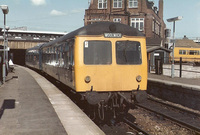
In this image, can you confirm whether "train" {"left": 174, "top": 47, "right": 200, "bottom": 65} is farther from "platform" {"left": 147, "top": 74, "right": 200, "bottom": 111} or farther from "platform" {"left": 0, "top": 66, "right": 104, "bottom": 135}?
"platform" {"left": 0, "top": 66, "right": 104, "bottom": 135}

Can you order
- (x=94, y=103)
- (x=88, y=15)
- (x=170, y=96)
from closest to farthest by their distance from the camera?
(x=94, y=103), (x=170, y=96), (x=88, y=15)

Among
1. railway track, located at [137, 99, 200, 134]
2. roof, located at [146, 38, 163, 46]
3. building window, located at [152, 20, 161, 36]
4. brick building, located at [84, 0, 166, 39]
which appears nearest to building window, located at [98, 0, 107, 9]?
brick building, located at [84, 0, 166, 39]

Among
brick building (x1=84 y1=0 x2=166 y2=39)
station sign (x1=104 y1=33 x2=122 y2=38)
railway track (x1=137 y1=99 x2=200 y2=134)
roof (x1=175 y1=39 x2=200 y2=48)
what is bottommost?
railway track (x1=137 y1=99 x2=200 y2=134)

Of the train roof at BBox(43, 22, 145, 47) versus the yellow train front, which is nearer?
the yellow train front

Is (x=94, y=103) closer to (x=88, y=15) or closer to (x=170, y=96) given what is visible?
(x=170, y=96)

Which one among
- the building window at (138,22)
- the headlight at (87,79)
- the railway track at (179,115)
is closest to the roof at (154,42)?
the building window at (138,22)

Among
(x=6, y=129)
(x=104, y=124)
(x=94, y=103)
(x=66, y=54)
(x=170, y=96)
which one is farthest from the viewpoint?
(x=170, y=96)

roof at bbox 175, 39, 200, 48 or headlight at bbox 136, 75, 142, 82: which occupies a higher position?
roof at bbox 175, 39, 200, 48

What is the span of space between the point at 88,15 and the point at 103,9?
101 inches

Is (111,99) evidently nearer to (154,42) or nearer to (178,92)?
(178,92)

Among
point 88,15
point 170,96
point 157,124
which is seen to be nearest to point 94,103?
point 157,124

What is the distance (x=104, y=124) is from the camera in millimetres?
8125

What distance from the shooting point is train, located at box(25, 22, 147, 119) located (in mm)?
7648

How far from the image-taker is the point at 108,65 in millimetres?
7859
